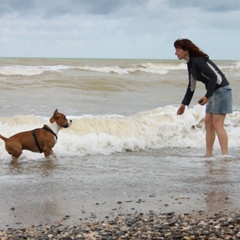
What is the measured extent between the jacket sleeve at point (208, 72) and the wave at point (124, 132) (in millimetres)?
2220

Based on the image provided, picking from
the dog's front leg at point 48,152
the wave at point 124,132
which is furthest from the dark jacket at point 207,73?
the dog's front leg at point 48,152

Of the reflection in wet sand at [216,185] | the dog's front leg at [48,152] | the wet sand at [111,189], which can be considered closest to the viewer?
the wet sand at [111,189]

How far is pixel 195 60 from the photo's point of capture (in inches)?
275

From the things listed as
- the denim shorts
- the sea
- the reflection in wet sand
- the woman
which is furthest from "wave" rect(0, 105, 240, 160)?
the reflection in wet sand

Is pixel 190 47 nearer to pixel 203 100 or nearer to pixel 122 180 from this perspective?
pixel 203 100

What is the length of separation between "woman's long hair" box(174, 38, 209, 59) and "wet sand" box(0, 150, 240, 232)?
157 cm

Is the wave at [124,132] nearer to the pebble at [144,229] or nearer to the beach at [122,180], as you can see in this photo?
the beach at [122,180]

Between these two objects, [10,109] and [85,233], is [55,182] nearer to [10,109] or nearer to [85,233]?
[85,233]

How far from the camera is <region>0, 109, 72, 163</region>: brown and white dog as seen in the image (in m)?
7.12

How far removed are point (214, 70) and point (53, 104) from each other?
800cm

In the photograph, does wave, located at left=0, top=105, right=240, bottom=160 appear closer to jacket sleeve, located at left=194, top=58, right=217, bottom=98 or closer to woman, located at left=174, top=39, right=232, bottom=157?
woman, located at left=174, top=39, right=232, bottom=157

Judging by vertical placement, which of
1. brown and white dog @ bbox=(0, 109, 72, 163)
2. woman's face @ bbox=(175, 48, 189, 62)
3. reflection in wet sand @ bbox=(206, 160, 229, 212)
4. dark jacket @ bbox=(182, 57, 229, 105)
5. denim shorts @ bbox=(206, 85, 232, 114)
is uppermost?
woman's face @ bbox=(175, 48, 189, 62)

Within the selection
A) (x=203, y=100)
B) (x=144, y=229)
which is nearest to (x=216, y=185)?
(x=203, y=100)

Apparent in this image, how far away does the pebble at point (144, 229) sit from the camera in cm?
366
